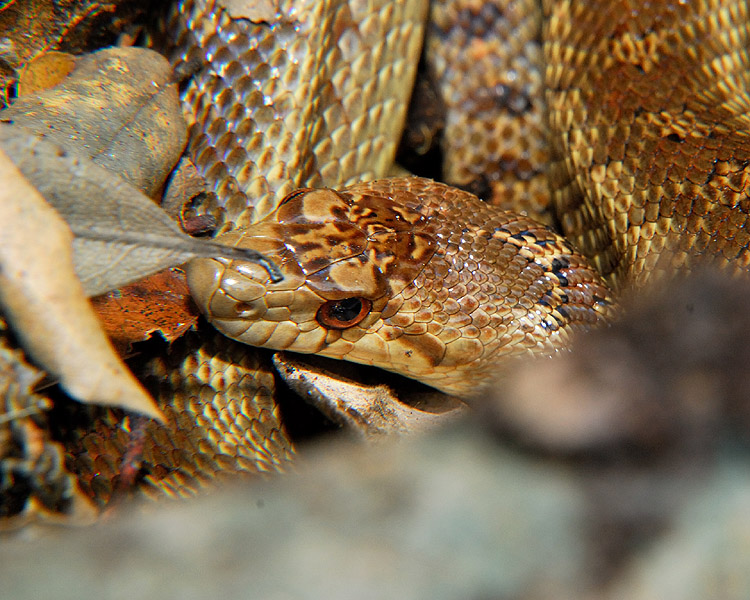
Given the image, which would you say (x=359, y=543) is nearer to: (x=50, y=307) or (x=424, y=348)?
(x=50, y=307)

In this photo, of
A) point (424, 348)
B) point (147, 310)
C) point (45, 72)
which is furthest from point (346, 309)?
point (45, 72)

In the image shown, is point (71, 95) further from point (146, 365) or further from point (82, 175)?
point (146, 365)

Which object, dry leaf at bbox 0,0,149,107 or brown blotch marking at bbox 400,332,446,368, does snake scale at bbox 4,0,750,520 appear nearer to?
brown blotch marking at bbox 400,332,446,368

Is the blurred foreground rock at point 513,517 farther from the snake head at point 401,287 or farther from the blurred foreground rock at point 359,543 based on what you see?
the snake head at point 401,287

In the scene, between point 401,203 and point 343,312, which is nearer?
point 343,312

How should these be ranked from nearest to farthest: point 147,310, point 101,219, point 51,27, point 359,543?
point 359,543 < point 101,219 < point 147,310 < point 51,27

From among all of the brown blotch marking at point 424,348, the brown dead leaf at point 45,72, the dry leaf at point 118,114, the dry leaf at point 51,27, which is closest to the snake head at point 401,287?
the brown blotch marking at point 424,348
